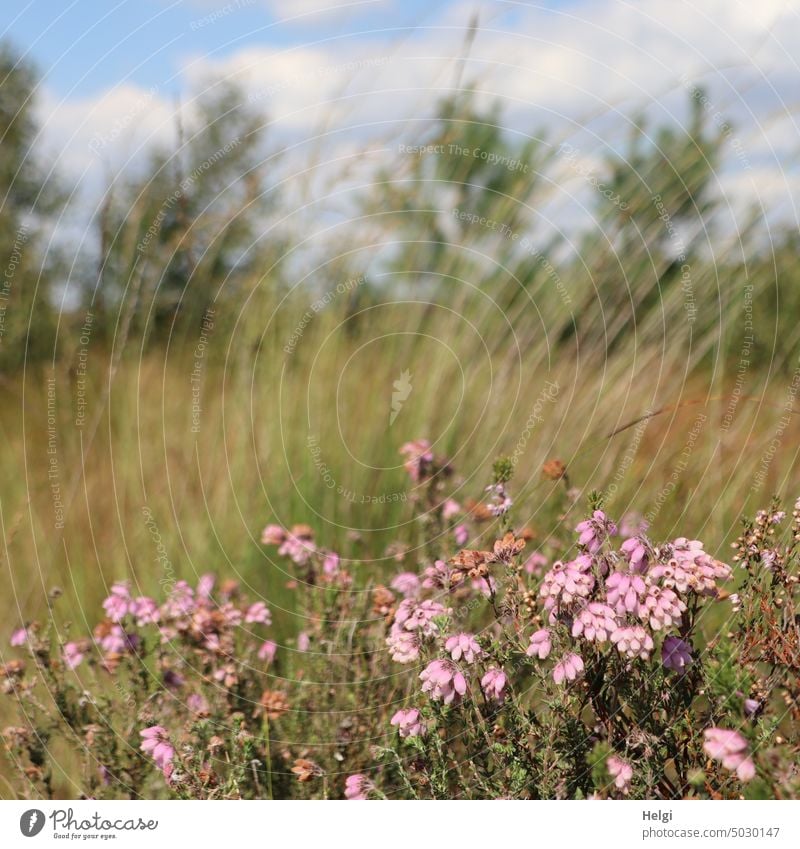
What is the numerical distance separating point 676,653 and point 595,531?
33 centimetres

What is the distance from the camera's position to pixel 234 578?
132 inches

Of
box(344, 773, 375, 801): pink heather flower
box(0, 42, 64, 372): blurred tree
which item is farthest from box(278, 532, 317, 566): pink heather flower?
box(0, 42, 64, 372): blurred tree

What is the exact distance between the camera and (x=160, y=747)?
211 cm

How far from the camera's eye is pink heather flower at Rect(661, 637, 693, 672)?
1.89 meters

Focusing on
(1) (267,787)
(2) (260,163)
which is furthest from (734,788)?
(2) (260,163)

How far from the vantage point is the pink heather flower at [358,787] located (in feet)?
6.69

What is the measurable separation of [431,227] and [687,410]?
1.46 meters

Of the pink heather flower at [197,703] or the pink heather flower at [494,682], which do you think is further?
the pink heather flower at [197,703]

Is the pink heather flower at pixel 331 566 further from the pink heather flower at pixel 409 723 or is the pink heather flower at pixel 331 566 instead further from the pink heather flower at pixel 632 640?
the pink heather flower at pixel 632 640

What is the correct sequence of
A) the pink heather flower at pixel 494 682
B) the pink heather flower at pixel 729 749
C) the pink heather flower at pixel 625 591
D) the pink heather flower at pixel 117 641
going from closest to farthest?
the pink heather flower at pixel 729 749 < the pink heather flower at pixel 625 591 < the pink heather flower at pixel 494 682 < the pink heather flower at pixel 117 641

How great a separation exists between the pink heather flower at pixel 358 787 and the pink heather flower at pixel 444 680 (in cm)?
32

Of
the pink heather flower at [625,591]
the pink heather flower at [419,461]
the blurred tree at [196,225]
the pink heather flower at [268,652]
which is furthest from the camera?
the blurred tree at [196,225]

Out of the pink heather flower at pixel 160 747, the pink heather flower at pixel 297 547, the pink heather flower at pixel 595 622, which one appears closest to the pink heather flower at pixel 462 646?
the pink heather flower at pixel 595 622

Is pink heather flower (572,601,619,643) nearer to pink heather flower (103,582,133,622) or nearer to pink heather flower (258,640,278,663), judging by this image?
pink heather flower (258,640,278,663)
